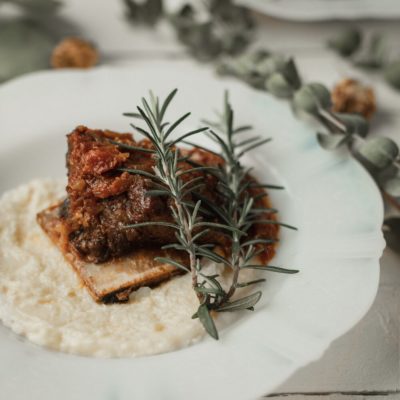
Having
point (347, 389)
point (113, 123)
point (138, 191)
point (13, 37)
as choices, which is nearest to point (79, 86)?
point (113, 123)

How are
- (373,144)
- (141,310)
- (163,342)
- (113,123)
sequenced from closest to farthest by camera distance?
(163,342) → (141,310) → (373,144) → (113,123)

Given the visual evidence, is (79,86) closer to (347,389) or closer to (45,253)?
(45,253)

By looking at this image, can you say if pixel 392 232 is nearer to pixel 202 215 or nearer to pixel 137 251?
pixel 202 215

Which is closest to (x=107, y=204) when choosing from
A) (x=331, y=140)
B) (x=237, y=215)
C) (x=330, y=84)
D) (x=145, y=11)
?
(x=237, y=215)

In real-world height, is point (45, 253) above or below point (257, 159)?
below

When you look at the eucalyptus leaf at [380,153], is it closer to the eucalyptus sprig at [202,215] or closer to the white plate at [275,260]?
the white plate at [275,260]

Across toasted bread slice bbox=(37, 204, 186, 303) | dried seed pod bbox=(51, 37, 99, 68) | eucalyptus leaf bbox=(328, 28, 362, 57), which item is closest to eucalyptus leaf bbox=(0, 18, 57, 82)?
dried seed pod bbox=(51, 37, 99, 68)

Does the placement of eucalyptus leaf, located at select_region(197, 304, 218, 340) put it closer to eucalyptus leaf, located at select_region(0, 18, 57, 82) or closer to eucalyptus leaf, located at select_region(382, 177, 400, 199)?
eucalyptus leaf, located at select_region(382, 177, 400, 199)

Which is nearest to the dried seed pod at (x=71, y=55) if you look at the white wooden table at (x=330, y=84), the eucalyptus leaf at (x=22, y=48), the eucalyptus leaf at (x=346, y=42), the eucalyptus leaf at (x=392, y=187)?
the eucalyptus leaf at (x=22, y=48)
